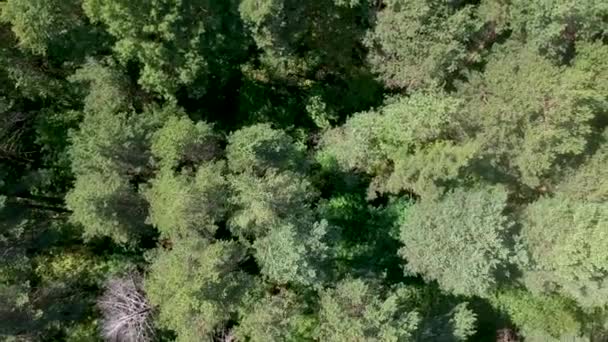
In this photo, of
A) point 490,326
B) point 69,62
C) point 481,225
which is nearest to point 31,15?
point 69,62

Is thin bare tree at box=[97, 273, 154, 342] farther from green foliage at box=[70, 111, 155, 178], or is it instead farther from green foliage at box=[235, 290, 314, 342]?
green foliage at box=[70, 111, 155, 178]

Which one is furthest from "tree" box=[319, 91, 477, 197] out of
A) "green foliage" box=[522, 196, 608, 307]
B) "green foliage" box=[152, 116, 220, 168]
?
"green foliage" box=[152, 116, 220, 168]

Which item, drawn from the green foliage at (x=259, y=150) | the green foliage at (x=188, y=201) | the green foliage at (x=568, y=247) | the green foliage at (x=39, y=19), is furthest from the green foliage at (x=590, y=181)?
the green foliage at (x=39, y=19)

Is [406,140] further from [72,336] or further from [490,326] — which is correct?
[72,336]

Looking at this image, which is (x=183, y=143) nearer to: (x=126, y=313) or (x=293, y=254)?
(x=293, y=254)

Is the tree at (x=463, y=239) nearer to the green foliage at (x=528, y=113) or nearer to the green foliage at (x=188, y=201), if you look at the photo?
the green foliage at (x=528, y=113)

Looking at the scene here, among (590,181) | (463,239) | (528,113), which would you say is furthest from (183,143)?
(590,181)
